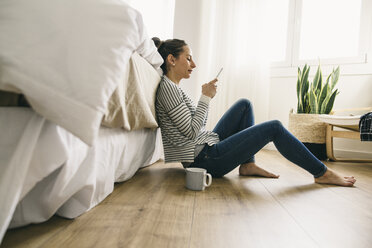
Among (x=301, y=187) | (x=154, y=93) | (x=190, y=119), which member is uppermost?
(x=154, y=93)

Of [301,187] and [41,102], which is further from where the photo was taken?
[301,187]

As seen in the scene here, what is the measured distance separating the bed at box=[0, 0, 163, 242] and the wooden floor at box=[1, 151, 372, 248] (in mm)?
102

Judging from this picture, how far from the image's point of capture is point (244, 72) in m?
2.76

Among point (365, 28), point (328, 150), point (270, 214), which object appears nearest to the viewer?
point (270, 214)

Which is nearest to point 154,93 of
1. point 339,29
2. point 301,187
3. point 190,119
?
point 190,119

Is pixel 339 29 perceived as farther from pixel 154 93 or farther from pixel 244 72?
pixel 154 93

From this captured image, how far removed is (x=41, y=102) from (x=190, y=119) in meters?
0.73

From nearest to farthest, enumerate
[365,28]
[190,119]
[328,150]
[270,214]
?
[270,214] → [190,119] → [328,150] → [365,28]

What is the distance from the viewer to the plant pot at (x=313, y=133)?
2.23 m

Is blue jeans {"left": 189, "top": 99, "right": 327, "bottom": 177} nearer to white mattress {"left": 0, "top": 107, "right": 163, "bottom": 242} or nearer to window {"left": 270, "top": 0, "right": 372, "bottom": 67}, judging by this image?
white mattress {"left": 0, "top": 107, "right": 163, "bottom": 242}

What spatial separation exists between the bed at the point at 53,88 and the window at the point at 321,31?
2607 mm

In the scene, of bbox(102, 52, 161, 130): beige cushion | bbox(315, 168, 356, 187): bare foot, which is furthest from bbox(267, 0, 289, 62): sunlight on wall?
bbox(102, 52, 161, 130): beige cushion

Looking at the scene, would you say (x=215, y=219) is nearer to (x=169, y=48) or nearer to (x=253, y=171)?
(x=253, y=171)

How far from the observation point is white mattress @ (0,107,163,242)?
469 millimetres
